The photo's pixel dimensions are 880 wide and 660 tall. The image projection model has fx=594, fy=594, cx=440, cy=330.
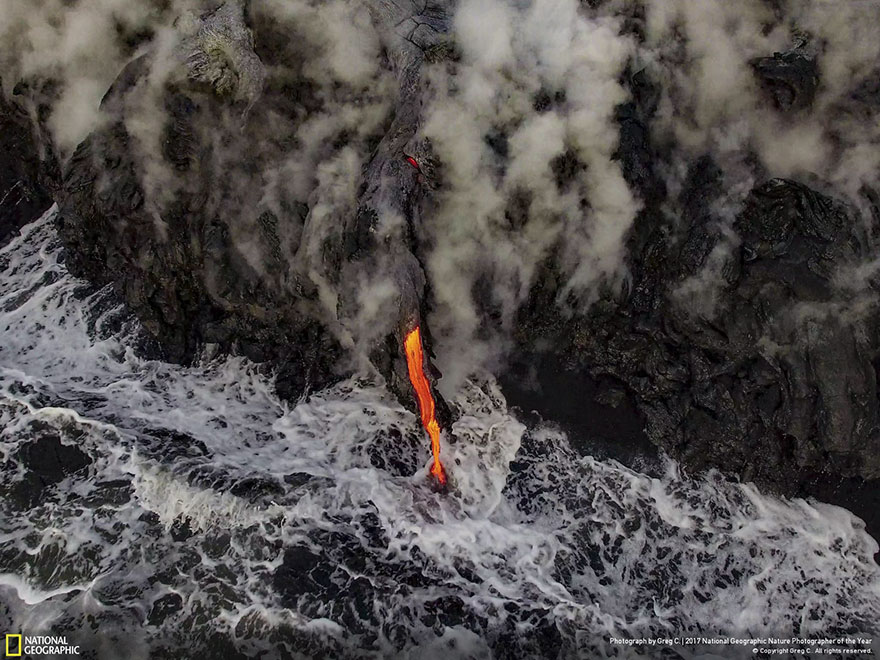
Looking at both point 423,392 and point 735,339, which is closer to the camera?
point 735,339

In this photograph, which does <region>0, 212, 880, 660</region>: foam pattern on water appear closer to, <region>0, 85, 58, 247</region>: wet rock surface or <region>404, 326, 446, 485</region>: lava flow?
<region>404, 326, 446, 485</region>: lava flow

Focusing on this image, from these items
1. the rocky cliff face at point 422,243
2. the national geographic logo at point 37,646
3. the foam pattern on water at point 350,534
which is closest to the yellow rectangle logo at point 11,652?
the national geographic logo at point 37,646

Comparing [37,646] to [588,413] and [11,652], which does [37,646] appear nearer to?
[11,652]

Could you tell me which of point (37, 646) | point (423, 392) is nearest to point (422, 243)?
point (423, 392)

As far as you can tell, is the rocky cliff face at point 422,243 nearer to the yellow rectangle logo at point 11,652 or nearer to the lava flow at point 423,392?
the lava flow at point 423,392

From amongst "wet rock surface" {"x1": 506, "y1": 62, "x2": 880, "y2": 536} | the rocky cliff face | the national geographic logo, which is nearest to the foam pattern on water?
the national geographic logo

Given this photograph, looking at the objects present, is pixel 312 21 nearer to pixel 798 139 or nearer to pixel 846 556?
pixel 798 139
